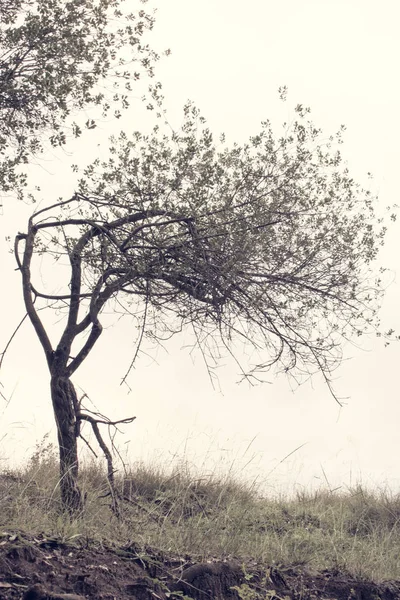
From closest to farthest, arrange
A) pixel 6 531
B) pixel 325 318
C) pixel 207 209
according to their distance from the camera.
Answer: pixel 6 531 < pixel 207 209 < pixel 325 318

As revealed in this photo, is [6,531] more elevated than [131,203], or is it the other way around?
[131,203]

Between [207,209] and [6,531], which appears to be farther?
[207,209]

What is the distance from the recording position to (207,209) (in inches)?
314

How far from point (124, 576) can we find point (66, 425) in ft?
6.76

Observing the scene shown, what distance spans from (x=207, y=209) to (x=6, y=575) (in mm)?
4235

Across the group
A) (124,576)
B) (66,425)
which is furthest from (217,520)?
(66,425)

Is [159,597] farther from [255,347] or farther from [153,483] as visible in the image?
[153,483]

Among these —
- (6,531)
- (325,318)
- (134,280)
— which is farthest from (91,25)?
(6,531)

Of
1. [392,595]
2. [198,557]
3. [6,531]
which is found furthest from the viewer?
[392,595]

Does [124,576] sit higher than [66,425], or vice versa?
[66,425]

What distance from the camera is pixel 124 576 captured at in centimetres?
602

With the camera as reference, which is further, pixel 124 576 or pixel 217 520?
pixel 217 520

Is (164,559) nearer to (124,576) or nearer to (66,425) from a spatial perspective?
(124,576)

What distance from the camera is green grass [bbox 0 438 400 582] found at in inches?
270
